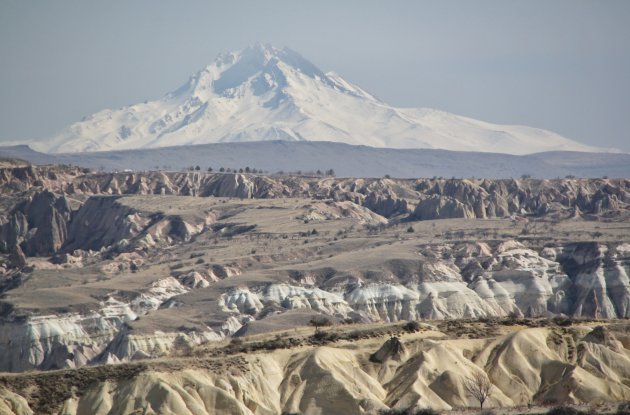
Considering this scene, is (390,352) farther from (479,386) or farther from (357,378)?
(479,386)

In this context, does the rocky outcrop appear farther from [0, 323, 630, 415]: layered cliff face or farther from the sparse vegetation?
the sparse vegetation

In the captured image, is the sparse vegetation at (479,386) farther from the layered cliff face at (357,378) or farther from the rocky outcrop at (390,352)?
the rocky outcrop at (390,352)

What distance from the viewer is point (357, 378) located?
8581cm

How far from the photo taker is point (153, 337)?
552 ft

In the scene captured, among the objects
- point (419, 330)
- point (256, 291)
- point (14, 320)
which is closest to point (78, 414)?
point (419, 330)

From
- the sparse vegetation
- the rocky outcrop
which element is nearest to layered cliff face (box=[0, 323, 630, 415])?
the rocky outcrop

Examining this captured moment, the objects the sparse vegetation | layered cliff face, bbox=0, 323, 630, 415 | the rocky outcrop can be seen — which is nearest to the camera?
layered cliff face, bbox=0, 323, 630, 415

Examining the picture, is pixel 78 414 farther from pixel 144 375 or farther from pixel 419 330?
pixel 419 330

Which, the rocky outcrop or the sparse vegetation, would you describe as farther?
the rocky outcrop

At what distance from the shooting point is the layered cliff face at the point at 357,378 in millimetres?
80188

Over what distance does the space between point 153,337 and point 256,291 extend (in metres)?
32.0

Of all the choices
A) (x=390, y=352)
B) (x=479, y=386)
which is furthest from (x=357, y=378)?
(x=479, y=386)

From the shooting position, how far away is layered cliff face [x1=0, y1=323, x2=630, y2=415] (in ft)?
263

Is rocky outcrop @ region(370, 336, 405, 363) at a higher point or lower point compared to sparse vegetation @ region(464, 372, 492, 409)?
higher
